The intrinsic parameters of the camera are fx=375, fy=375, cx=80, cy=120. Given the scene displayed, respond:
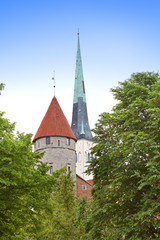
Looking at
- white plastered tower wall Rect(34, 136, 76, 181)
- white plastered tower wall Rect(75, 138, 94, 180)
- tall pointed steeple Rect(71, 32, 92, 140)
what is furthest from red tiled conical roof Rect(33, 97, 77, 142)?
white plastered tower wall Rect(75, 138, 94, 180)

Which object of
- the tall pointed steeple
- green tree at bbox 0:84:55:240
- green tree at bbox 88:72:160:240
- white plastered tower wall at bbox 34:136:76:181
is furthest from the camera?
the tall pointed steeple

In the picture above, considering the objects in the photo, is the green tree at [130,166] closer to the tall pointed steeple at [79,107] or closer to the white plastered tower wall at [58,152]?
the white plastered tower wall at [58,152]

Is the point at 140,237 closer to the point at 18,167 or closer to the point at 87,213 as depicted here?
the point at 87,213

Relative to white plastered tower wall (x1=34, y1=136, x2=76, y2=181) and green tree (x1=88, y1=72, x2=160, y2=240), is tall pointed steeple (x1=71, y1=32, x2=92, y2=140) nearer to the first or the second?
white plastered tower wall (x1=34, y1=136, x2=76, y2=181)

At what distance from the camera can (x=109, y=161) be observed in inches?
838

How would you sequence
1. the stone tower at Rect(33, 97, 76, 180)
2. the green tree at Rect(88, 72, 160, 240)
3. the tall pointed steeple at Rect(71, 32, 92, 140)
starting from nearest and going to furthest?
the green tree at Rect(88, 72, 160, 240) < the stone tower at Rect(33, 97, 76, 180) < the tall pointed steeple at Rect(71, 32, 92, 140)

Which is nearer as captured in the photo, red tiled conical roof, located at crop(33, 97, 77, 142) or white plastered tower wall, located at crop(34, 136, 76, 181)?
white plastered tower wall, located at crop(34, 136, 76, 181)

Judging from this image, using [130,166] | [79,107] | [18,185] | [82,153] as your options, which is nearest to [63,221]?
[130,166]

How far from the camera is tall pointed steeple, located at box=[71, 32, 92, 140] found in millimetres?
79875

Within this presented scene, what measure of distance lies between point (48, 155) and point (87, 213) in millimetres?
25916

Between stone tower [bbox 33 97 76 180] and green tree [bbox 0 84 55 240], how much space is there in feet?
95.4

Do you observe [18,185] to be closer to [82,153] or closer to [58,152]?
[58,152]

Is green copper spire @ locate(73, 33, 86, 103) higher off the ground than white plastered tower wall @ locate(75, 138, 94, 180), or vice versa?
green copper spire @ locate(73, 33, 86, 103)

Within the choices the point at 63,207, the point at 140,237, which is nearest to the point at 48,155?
the point at 63,207
